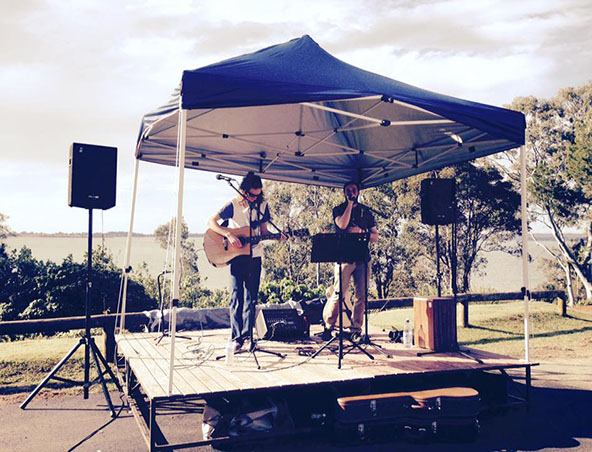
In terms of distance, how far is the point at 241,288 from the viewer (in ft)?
17.4

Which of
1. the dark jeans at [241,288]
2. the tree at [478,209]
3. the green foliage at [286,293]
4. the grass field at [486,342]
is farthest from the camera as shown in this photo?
the tree at [478,209]

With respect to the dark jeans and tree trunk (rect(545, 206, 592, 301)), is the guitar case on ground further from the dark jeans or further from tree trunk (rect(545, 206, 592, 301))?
tree trunk (rect(545, 206, 592, 301))

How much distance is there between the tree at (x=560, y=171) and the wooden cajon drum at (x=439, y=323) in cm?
1648

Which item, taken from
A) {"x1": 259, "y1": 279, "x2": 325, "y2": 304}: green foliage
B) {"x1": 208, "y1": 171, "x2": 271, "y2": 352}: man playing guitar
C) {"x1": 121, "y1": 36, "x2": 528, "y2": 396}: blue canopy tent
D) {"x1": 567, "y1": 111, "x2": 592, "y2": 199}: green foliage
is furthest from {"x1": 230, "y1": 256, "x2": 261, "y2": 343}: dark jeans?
{"x1": 567, "y1": 111, "x2": 592, "y2": 199}: green foliage

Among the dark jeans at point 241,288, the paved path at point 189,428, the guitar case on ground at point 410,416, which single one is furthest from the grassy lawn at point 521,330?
the dark jeans at point 241,288

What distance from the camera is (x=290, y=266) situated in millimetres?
19531

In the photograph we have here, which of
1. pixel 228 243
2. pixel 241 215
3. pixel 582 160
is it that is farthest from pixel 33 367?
pixel 582 160

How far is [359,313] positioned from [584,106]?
1947 cm

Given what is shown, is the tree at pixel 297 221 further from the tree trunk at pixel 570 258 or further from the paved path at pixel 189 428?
the paved path at pixel 189 428

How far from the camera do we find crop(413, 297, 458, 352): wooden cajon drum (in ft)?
17.8

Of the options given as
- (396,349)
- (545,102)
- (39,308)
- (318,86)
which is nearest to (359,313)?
(396,349)

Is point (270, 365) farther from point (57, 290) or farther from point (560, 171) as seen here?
point (560, 171)

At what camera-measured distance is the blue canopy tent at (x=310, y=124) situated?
4.18 m

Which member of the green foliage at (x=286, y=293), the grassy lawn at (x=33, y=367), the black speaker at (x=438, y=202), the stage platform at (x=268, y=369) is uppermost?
the black speaker at (x=438, y=202)
